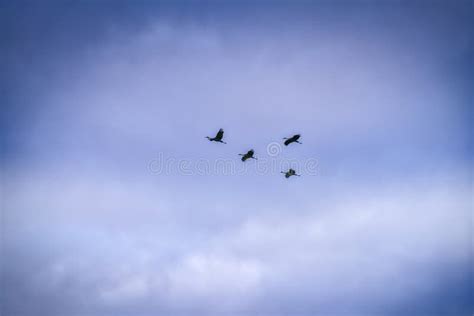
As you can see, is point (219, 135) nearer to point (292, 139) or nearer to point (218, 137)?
point (218, 137)

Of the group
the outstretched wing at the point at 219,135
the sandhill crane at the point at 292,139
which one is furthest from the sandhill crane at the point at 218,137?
the sandhill crane at the point at 292,139

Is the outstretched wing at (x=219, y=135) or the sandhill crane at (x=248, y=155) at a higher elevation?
the outstretched wing at (x=219, y=135)

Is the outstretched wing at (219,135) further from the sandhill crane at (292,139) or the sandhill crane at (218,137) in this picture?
the sandhill crane at (292,139)

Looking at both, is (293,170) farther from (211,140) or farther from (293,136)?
(211,140)

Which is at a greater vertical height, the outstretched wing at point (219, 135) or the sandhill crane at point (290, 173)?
the outstretched wing at point (219, 135)

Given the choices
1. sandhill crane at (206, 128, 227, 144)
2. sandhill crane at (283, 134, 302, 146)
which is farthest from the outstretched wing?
sandhill crane at (283, 134, 302, 146)

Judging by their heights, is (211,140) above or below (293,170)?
above

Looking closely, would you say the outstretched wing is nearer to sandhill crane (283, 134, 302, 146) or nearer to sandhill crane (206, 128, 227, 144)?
sandhill crane (206, 128, 227, 144)

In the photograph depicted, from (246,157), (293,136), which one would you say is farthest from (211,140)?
(293,136)

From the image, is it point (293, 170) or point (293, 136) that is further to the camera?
point (293, 170)

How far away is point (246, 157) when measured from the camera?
83.7 meters

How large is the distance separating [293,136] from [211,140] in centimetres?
1548

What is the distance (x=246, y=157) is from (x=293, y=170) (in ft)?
33.2

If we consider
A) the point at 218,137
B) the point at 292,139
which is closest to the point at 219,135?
the point at 218,137
